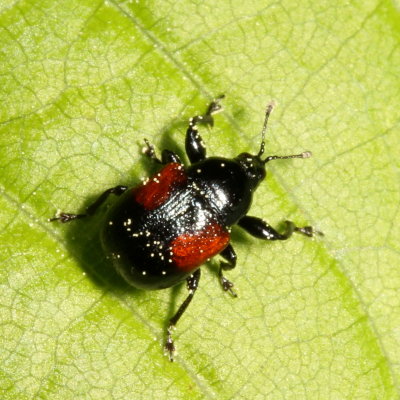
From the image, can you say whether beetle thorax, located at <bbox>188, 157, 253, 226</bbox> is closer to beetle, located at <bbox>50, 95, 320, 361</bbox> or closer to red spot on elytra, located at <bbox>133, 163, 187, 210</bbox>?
beetle, located at <bbox>50, 95, 320, 361</bbox>

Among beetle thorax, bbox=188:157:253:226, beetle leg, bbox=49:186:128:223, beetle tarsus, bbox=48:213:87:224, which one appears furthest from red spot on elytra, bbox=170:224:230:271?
beetle tarsus, bbox=48:213:87:224

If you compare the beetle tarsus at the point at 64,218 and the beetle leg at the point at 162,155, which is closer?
the beetle tarsus at the point at 64,218

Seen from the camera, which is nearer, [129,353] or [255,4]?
[129,353]

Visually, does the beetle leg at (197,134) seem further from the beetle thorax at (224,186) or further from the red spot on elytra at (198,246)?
the red spot on elytra at (198,246)

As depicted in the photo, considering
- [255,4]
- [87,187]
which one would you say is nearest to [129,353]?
[87,187]

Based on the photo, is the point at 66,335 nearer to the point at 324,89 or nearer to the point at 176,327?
the point at 176,327

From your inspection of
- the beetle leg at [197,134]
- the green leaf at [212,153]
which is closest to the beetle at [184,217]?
the beetle leg at [197,134]
